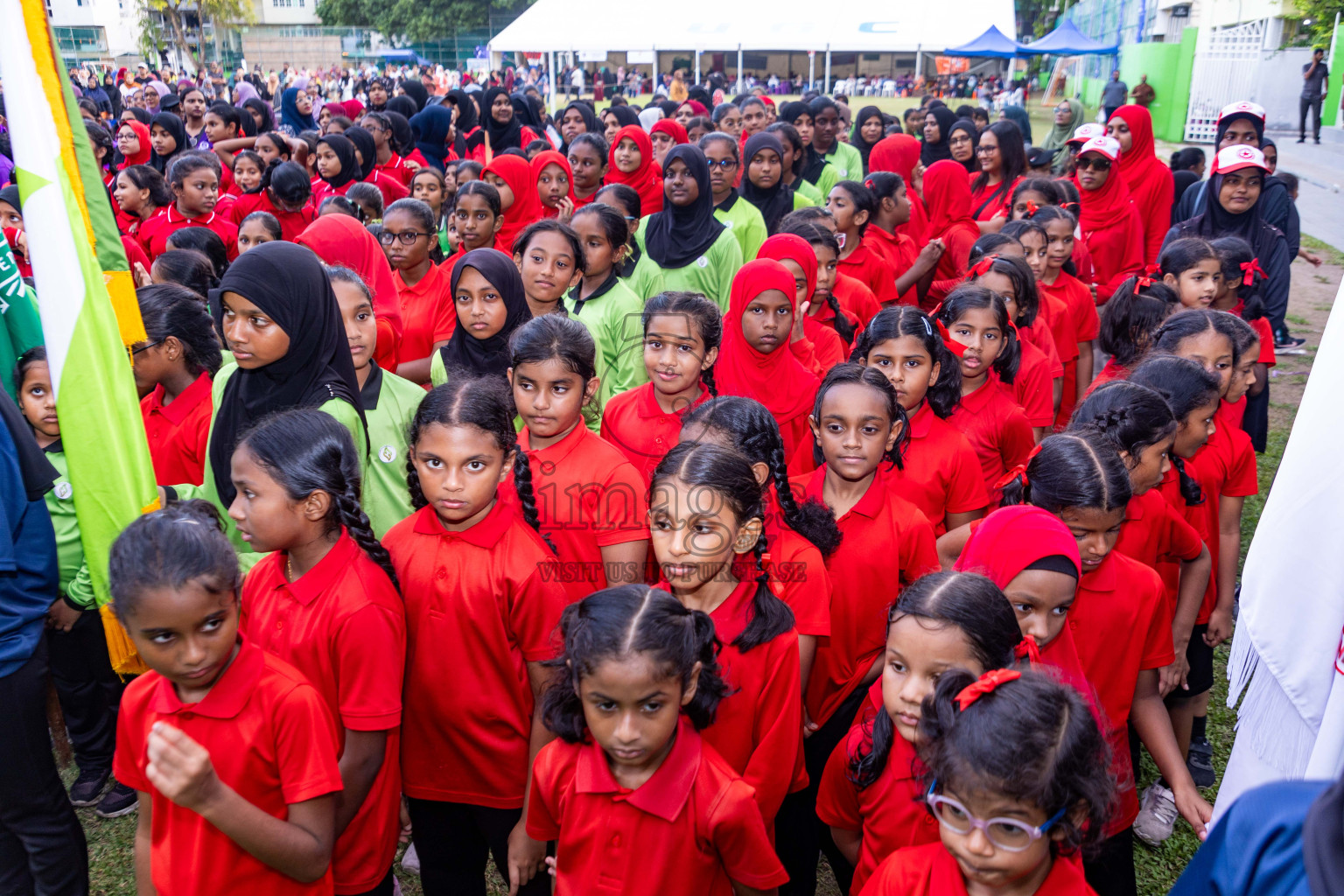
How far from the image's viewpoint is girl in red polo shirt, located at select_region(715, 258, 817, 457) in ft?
12.7

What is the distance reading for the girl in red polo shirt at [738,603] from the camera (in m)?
2.29

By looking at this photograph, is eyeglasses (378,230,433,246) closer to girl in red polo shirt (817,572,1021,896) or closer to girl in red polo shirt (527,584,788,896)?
girl in red polo shirt (527,584,788,896)

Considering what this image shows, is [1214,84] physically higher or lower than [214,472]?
higher

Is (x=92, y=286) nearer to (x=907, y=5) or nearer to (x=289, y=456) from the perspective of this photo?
(x=289, y=456)

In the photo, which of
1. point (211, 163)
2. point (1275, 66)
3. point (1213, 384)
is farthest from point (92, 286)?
point (1275, 66)

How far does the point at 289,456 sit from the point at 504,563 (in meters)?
0.56

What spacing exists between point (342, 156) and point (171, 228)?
177 cm

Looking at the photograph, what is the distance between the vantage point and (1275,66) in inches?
902

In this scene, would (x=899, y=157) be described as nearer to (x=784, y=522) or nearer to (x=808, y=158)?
(x=808, y=158)

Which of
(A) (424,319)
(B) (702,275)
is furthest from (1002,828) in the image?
(B) (702,275)

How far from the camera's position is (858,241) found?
19.3ft

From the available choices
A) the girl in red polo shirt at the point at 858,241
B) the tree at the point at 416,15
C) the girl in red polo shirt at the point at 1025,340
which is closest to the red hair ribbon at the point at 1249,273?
the girl in red polo shirt at the point at 1025,340

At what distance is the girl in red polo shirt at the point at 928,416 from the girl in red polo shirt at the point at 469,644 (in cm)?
132

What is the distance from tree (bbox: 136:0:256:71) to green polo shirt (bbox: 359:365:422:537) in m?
28.8
